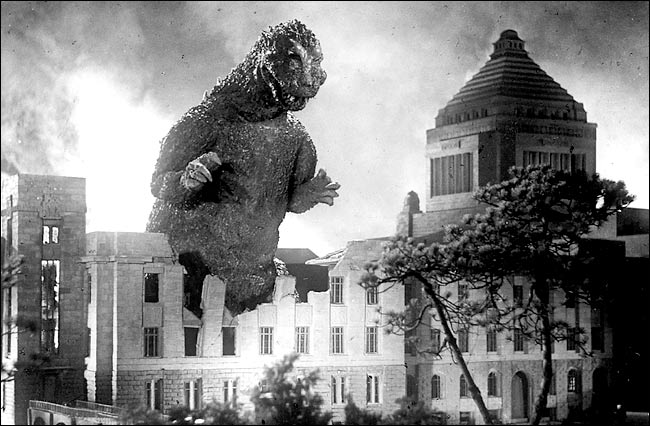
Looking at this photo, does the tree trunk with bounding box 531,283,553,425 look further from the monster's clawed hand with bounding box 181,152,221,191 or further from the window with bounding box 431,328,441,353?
the monster's clawed hand with bounding box 181,152,221,191

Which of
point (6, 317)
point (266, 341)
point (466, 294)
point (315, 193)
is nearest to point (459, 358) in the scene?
point (466, 294)

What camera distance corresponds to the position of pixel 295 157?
4.29 meters

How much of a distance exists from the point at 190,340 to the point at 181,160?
716 mm

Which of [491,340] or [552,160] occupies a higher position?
[552,160]

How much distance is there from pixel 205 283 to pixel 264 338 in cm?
33

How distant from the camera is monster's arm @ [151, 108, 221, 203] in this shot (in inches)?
158

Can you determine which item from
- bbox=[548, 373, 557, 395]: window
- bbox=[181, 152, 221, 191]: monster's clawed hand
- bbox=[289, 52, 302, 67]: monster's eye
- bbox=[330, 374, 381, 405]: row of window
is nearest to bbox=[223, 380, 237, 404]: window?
bbox=[330, 374, 381, 405]: row of window

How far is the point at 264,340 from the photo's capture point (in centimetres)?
427

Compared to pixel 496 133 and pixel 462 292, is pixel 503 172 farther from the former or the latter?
pixel 462 292

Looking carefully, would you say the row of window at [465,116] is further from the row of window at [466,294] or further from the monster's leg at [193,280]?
the monster's leg at [193,280]

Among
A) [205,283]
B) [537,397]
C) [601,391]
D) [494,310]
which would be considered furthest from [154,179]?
[601,391]

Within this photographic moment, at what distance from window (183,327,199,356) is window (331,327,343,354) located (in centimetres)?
58

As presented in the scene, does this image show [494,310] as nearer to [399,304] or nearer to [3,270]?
[399,304]

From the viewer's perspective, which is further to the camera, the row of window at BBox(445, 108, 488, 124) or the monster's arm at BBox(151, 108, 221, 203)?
the row of window at BBox(445, 108, 488, 124)
